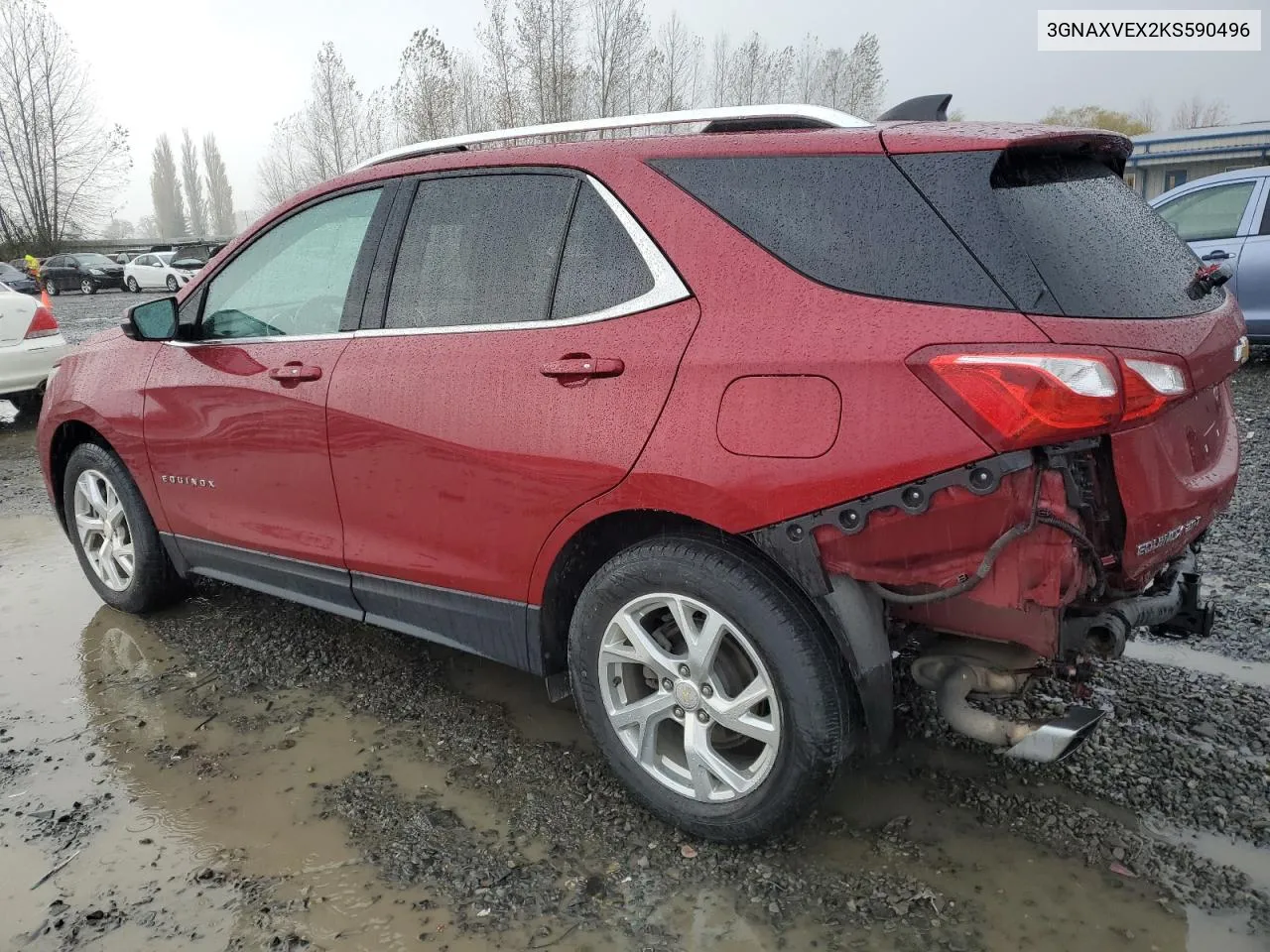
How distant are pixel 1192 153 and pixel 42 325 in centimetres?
2663

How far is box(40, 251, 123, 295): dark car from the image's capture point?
108ft

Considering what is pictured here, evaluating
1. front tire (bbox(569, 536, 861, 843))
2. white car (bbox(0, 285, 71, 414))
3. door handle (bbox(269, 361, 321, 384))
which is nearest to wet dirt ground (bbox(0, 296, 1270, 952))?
front tire (bbox(569, 536, 861, 843))

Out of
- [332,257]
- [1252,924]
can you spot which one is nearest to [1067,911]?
[1252,924]

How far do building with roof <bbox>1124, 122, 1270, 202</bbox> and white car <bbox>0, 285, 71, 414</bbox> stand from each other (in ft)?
75.1

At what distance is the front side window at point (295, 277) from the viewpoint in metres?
3.20

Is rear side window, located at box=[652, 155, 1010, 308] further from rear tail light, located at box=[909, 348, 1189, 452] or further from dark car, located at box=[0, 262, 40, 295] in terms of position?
dark car, located at box=[0, 262, 40, 295]

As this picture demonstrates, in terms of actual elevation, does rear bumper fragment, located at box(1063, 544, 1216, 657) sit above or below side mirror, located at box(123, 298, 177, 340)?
below

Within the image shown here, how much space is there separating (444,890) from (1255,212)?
907cm

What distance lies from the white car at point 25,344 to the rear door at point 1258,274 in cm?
1024

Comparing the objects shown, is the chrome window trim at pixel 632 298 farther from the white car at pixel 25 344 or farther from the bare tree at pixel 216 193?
the bare tree at pixel 216 193

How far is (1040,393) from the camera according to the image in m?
1.94

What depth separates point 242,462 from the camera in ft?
11.3

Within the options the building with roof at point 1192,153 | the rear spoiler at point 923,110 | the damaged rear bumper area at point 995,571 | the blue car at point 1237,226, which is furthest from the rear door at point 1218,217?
the building with roof at point 1192,153

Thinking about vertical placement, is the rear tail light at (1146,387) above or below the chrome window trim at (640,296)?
below
